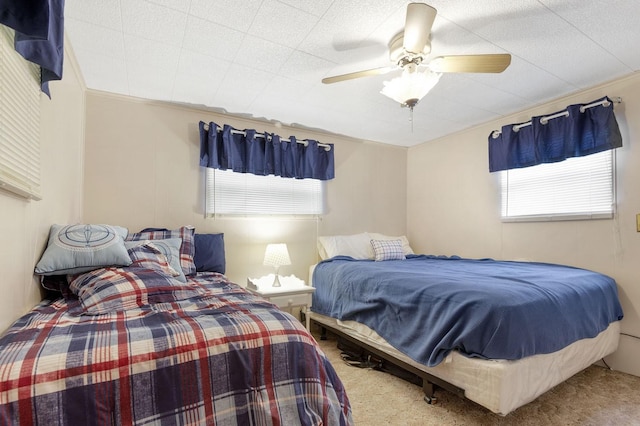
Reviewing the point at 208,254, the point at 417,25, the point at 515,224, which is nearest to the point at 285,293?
the point at 208,254

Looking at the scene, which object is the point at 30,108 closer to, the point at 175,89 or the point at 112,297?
the point at 112,297

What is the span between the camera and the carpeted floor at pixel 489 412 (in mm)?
1767

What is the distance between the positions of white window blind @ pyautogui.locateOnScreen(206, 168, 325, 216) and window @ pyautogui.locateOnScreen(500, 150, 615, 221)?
2024 mm

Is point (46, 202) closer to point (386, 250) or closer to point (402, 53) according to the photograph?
point (402, 53)

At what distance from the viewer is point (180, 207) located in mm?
2969

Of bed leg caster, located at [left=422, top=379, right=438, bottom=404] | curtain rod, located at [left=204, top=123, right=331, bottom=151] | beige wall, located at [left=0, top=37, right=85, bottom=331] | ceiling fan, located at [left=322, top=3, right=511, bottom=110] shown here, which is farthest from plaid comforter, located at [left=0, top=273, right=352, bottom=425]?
curtain rod, located at [left=204, top=123, right=331, bottom=151]

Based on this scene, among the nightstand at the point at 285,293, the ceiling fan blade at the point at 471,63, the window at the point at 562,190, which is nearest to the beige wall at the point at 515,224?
the window at the point at 562,190

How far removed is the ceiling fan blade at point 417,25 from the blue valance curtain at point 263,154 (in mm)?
1871

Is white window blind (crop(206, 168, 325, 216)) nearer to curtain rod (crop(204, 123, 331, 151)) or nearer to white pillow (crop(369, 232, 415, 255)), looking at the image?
curtain rod (crop(204, 123, 331, 151))

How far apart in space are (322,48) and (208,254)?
1824 mm

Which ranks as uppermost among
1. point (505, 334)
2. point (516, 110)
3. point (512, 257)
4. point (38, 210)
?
point (516, 110)

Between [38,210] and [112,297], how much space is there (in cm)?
69

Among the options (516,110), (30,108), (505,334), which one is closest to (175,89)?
(30,108)

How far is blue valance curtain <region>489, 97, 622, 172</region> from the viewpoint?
2.47 meters
